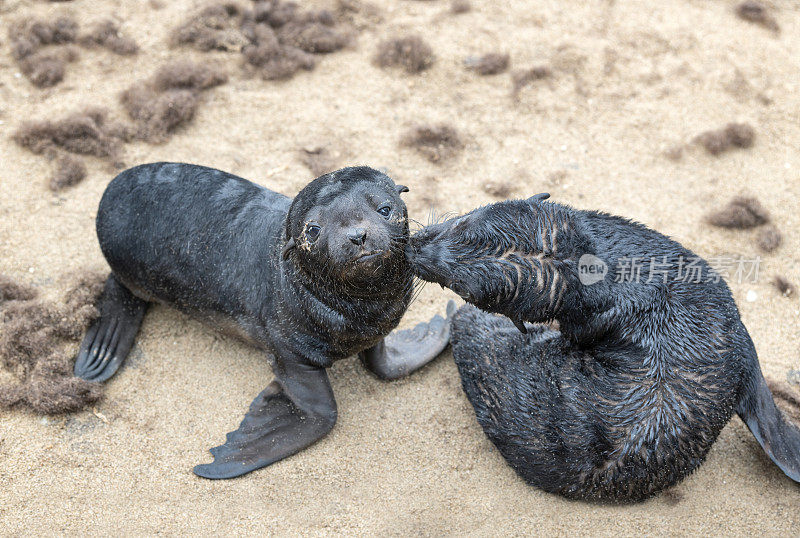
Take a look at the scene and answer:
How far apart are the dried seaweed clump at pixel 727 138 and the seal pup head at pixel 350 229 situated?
3615mm

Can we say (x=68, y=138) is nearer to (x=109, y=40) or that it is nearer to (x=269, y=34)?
(x=109, y=40)

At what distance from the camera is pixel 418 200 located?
5789 millimetres

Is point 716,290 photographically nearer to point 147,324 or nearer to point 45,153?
point 147,324

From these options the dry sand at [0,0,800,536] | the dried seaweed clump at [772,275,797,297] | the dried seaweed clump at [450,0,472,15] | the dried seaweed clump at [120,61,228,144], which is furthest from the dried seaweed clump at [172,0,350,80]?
the dried seaweed clump at [772,275,797,297]

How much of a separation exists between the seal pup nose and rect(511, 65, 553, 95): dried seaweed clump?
392cm

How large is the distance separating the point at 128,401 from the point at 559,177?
150 inches

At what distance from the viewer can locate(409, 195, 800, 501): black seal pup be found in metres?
3.67

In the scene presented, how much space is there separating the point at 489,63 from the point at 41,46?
4474 mm

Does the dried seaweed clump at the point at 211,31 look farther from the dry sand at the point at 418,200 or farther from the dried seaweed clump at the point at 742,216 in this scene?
the dried seaweed clump at the point at 742,216

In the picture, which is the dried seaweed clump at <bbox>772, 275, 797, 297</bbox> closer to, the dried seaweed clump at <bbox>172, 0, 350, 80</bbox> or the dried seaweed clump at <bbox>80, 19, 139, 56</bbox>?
the dried seaweed clump at <bbox>172, 0, 350, 80</bbox>

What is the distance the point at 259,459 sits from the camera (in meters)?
4.21

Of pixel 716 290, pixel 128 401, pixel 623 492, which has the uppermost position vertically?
pixel 716 290

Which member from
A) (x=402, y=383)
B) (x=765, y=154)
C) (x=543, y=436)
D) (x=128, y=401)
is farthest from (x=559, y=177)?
(x=128, y=401)

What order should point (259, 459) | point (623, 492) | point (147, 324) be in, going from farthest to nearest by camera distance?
point (147, 324)
point (259, 459)
point (623, 492)
